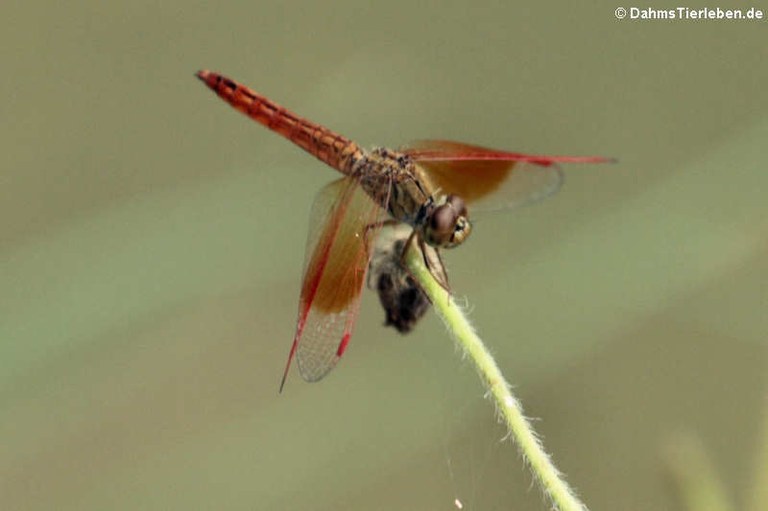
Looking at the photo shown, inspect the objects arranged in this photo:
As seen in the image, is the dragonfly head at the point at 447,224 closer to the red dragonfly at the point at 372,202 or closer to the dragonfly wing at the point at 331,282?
the red dragonfly at the point at 372,202

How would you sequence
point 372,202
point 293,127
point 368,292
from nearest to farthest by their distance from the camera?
point 372,202 → point 293,127 → point 368,292

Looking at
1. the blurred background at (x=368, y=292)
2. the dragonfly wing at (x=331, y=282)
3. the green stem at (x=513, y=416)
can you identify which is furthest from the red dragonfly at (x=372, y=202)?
the blurred background at (x=368, y=292)

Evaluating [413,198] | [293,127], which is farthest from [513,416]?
[293,127]

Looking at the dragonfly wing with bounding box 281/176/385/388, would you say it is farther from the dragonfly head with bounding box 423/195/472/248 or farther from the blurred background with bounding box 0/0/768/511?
the blurred background with bounding box 0/0/768/511

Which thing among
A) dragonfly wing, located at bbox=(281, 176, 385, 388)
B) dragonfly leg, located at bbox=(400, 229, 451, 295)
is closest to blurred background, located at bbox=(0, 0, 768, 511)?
dragonfly leg, located at bbox=(400, 229, 451, 295)

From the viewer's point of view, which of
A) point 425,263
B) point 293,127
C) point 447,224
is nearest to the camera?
point 425,263

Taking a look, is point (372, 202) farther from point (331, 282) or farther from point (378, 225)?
point (331, 282)

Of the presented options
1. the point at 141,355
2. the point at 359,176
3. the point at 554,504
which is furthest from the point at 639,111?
the point at 554,504

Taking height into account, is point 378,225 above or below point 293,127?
below
